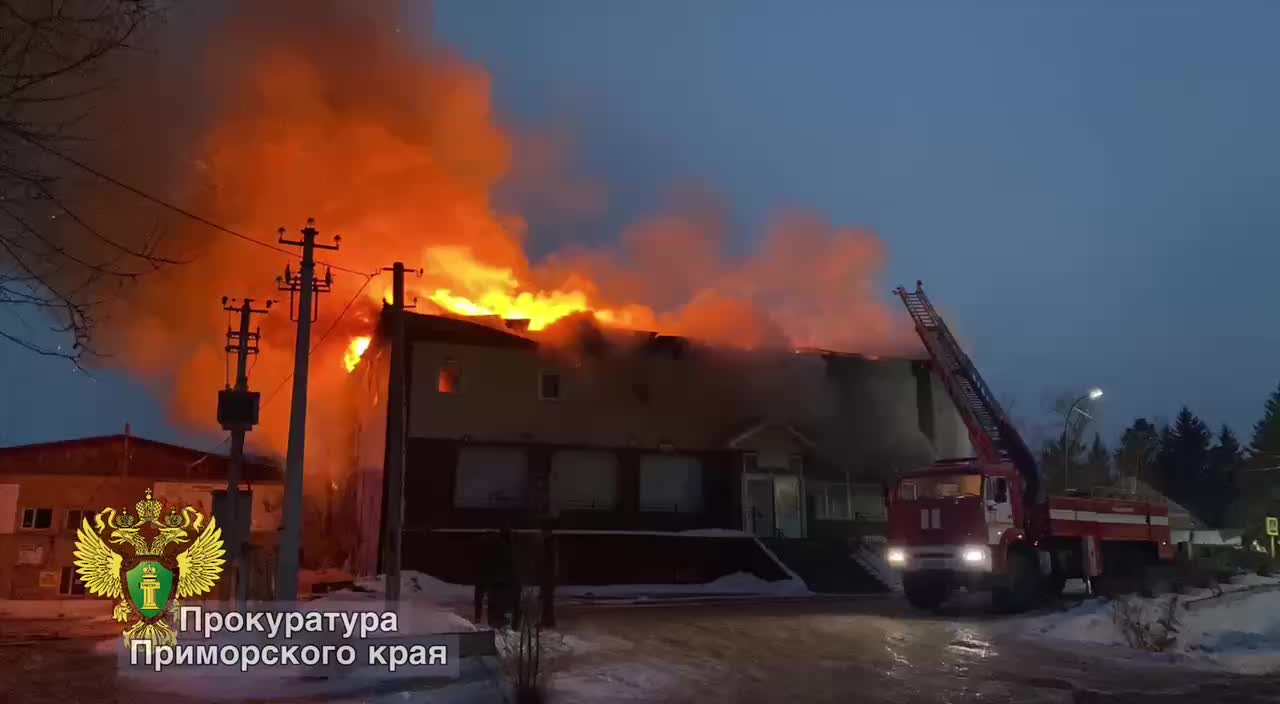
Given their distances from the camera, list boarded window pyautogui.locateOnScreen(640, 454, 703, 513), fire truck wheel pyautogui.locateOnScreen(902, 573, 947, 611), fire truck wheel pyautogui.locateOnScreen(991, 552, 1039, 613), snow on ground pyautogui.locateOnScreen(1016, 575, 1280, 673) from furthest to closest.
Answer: boarded window pyautogui.locateOnScreen(640, 454, 703, 513)
fire truck wheel pyautogui.locateOnScreen(902, 573, 947, 611)
fire truck wheel pyautogui.locateOnScreen(991, 552, 1039, 613)
snow on ground pyautogui.locateOnScreen(1016, 575, 1280, 673)

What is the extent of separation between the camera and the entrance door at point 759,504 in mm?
36531

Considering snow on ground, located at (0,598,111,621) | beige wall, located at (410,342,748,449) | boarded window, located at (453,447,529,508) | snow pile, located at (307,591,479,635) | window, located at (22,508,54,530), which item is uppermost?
beige wall, located at (410,342,748,449)

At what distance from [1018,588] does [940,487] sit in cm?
263

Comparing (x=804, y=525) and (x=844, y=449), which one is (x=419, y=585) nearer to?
(x=804, y=525)

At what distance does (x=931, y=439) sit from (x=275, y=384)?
88.4 feet

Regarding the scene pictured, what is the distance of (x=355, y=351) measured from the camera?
3791 cm

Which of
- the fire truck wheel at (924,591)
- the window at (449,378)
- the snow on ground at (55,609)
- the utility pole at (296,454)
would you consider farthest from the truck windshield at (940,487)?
the snow on ground at (55,609)

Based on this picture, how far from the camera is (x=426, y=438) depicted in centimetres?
3200

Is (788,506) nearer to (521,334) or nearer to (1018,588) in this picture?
(521,334)

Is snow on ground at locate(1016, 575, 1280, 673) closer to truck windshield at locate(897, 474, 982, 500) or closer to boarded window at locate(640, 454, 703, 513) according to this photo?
truck windshield at locate(897, 474, 982, 500)

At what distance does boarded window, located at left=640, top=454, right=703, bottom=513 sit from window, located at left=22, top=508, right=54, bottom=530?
20.4 meters

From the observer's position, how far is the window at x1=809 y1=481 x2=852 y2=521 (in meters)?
38.0

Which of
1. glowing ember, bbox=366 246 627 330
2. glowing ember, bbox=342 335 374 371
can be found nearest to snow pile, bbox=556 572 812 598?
glowing ember, bbox=366 246 627 330

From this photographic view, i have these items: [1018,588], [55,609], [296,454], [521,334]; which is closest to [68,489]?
[55,609]
